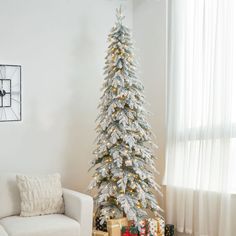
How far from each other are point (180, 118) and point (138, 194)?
3.32 ft

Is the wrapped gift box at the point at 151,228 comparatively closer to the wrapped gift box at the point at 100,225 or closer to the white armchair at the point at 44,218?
the wrapped gift box at the point at 100,225

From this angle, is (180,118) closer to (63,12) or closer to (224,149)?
(224,149)

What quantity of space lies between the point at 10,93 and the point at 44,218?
1.43m

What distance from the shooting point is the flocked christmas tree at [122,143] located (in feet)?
14.4

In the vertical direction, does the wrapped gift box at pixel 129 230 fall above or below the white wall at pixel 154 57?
below

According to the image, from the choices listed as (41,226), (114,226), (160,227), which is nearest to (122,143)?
(114,226)

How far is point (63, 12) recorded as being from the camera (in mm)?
5086

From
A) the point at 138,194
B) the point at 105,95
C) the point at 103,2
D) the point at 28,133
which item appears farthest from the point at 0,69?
the point at 138,194

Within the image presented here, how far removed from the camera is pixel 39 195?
4191 mm

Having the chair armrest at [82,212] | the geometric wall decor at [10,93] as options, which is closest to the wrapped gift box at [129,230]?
the chair armrest at [82,212]

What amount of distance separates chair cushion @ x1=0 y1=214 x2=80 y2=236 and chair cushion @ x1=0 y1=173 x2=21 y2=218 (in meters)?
0.09

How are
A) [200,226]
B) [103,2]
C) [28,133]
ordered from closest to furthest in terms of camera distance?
1. [200,226]
2. [28,133]
3. [103,2]

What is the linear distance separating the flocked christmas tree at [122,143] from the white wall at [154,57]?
570 millimetres

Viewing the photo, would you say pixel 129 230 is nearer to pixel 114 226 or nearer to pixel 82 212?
pixel 114 226
